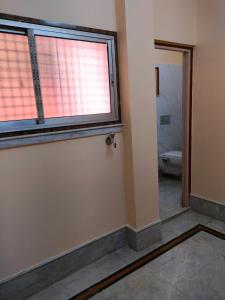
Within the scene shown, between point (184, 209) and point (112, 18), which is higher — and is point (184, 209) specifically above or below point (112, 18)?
below

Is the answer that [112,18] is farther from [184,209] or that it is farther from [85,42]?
[184,209]

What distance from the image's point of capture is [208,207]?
2.77m

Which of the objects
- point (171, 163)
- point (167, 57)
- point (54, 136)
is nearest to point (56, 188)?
point (54, 136)

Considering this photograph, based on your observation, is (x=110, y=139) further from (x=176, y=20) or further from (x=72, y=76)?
(x=176, y=20)

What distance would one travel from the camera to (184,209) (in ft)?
9.58

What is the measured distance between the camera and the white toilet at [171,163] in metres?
3.69

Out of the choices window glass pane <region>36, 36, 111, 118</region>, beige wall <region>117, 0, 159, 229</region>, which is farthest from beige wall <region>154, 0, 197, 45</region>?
window glass pane <region>36, 36, 111, 118</region>

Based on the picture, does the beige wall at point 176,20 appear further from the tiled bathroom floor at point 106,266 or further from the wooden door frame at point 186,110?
the tiled bathroom floor at point 106,266

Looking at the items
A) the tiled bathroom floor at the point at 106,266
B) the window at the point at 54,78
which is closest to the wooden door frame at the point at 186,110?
the tiled bathroom floor at the point at 106,266

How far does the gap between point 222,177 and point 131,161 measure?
116 cm

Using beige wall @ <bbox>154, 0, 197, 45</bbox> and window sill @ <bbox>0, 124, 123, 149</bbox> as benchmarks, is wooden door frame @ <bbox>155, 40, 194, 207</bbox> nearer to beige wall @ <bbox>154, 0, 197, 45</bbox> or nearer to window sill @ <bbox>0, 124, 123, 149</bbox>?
beige wall @ <bbox>154, 0, 197, 45</bbox>

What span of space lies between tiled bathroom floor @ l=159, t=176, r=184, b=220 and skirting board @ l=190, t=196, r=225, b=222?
173 mm

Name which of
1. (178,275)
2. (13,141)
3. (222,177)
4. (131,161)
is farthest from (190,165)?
(13,141)

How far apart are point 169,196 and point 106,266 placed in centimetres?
159
